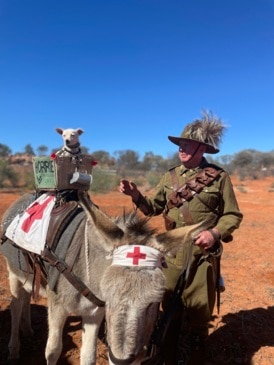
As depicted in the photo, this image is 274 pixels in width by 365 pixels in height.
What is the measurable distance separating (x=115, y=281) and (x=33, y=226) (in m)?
1.41

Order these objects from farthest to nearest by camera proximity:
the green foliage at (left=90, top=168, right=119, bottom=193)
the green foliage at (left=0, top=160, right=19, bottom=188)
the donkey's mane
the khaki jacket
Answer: the green foliage at (left=0, top=160, right=19, bottom=188), the green foliage at (left=90, top=168, right=119, bottom=193), the khaki jacket, the donkey's mane

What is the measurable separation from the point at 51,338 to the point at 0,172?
2454 centimetres

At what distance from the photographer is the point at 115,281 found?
2.23 m

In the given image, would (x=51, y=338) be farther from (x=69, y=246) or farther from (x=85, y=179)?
(x=85, y=179)

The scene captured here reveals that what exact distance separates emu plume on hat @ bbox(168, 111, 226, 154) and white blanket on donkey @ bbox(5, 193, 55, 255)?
1.51 metres

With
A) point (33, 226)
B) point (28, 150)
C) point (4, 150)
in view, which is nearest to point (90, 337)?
point (33, 226)

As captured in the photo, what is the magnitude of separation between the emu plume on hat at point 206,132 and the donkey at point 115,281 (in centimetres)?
118

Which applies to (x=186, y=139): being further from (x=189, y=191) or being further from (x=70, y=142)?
(x=70, y=142)

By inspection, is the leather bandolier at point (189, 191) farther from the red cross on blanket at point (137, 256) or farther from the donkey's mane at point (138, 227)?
the red cross on blanket at point (137, 256)

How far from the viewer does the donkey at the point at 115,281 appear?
212 centimetres

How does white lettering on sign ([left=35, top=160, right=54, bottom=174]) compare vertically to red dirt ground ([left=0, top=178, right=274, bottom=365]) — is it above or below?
above

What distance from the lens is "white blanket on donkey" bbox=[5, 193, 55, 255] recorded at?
315cm

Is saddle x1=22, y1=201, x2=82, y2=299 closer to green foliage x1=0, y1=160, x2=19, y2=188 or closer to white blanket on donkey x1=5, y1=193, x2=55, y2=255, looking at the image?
white blanket on donkey x1=5, y1=193, x2=55, y2=255

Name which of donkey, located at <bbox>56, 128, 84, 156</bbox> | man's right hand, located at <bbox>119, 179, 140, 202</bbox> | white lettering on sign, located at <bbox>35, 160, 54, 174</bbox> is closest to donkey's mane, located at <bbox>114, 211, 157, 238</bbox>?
man's right hand, located at <bbox>119, 179, 140, 202</bbox>
